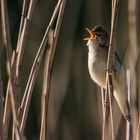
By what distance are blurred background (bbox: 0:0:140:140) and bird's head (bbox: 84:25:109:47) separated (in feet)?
2.18

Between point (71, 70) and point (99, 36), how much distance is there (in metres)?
1.15

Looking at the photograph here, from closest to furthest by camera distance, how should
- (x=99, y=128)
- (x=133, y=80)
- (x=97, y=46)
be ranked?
1. (x=133, y=80)
2. (x=97, y=46)
3. (x=99, y=128)

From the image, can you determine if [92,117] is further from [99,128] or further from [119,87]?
Result: [119,87]

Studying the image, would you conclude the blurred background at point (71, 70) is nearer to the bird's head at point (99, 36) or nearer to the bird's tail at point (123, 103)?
the bird's head at point (99, 36)

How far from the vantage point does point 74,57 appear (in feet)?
13.6

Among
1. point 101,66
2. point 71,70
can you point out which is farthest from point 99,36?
point 71,70

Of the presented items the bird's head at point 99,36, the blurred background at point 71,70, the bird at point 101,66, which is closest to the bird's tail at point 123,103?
the bird at point 101,66

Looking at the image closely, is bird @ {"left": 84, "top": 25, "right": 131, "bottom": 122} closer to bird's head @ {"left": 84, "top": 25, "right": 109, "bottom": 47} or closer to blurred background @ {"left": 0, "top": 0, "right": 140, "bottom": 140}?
bird's head @ {"left": 84, "top": 25, "right": 109, "bottom": 47}

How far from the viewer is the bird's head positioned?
2998mm

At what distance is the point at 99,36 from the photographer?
9.87 feet

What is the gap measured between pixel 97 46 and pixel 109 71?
0.72m

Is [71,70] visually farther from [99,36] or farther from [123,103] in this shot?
[123,103]

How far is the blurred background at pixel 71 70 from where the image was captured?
3.97m

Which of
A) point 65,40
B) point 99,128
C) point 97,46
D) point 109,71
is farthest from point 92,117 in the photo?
point 109,71
